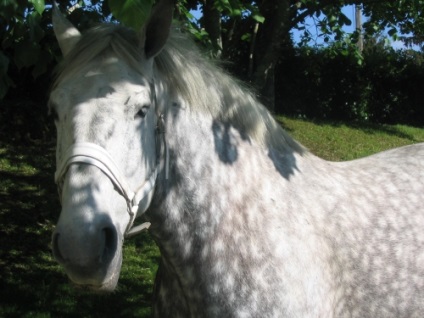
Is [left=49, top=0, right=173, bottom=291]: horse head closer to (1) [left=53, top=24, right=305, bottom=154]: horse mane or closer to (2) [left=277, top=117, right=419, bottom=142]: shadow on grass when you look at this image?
(1) [left=53, top=24, right=305, bottom=154]: horse mane

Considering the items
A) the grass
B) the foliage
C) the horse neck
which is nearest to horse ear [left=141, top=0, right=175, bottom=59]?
the horse neck

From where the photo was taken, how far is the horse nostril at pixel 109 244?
1854 millimetres

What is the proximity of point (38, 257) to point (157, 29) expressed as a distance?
4116mm

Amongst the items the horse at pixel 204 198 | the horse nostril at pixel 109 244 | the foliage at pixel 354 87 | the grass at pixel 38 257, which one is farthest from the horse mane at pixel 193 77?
the foliage at pixel 354 87

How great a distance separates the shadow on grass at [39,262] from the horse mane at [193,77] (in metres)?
2.18

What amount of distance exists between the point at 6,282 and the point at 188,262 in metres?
3.39

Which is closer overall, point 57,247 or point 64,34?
point 57,247

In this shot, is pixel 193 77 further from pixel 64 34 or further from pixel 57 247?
pixel 57 247

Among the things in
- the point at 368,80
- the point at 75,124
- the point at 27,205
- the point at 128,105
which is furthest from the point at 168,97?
the point at 368,80

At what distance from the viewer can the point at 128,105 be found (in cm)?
203

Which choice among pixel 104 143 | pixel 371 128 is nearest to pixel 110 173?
pixel 104 143

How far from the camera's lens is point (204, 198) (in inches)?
91.6

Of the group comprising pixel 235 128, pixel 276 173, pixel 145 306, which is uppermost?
pixel 235 128

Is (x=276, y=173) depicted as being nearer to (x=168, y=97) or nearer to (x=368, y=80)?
(x=168, y=97)
